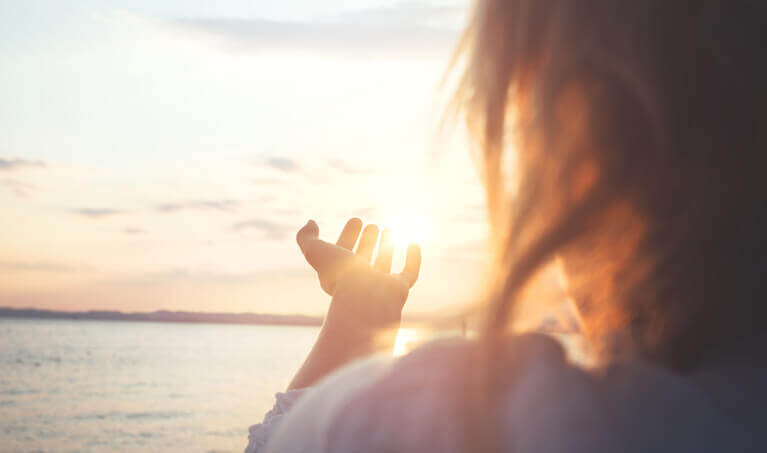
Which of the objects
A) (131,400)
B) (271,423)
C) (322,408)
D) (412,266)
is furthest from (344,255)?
(131,400)

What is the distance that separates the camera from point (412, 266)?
170 cm

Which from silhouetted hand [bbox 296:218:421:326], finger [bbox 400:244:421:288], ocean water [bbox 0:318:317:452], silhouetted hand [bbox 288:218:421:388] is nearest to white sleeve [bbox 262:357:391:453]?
silhouetted hand [bbox 288:218:421:388]

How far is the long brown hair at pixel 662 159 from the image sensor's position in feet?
2.01

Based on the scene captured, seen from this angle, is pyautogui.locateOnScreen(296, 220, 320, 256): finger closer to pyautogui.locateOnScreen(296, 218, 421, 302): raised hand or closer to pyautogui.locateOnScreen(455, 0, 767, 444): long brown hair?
pyautogui.locateOnScreen(296, 218, 421, 302): raised hand

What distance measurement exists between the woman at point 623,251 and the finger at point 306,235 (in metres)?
1.07

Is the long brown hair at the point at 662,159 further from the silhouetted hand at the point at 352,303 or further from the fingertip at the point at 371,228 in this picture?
the fingertip at the point at 371,228

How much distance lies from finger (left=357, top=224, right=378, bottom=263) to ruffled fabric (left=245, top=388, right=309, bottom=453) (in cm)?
45

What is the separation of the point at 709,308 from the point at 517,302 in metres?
0.23

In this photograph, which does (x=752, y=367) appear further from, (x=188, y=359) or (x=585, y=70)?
(x=188, y=359)

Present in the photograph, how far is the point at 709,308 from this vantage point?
64 centimetres

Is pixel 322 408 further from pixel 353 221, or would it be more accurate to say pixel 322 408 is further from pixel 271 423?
pixel 353 221

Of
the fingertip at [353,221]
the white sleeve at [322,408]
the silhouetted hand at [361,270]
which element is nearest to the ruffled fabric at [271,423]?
the silhouetted hand at [361,270]

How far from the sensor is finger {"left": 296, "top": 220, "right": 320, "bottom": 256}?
1.70 meters

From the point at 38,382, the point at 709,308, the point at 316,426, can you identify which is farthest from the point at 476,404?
the point at 38,382
